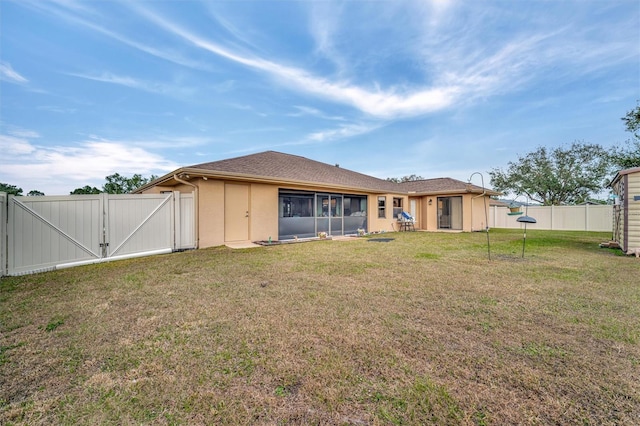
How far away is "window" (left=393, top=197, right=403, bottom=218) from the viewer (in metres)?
16.4

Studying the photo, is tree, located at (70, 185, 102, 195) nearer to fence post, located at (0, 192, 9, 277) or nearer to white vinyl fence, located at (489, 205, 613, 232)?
fence post, located at (0, 192, 9, 277)

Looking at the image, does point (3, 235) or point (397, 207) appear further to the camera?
point (397, 207)

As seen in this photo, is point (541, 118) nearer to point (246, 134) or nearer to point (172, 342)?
point (246, 134)

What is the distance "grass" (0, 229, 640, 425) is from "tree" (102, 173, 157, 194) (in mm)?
28777

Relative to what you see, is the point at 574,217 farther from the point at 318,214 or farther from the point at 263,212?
the point at 263,212

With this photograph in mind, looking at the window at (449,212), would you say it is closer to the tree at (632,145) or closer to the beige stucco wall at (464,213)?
the beige stucco wall at (464,213)

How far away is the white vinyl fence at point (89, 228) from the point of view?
549cm

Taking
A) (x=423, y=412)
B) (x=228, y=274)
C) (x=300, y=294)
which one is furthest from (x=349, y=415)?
(x=228, y=274)

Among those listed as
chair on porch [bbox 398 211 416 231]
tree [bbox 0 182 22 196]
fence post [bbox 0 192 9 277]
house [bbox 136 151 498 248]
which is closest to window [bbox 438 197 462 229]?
house [bbox 136 151 498 248]

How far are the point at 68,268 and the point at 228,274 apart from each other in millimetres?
3941

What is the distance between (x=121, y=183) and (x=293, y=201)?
27.9 meters

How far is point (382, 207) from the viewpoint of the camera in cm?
1568

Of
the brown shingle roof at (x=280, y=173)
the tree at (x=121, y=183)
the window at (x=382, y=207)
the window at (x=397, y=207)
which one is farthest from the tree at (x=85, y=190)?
the window at (x=397, y=207)

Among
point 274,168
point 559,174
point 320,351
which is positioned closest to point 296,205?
point 274,168
